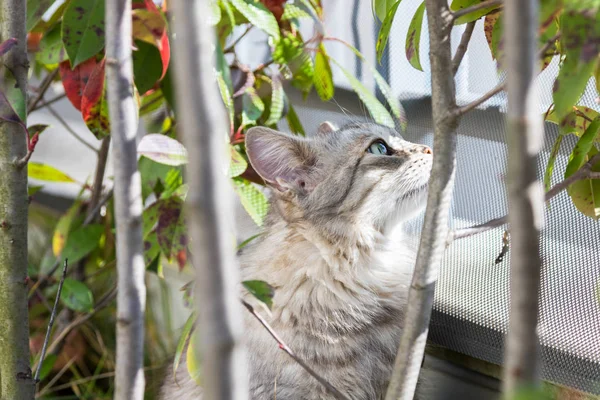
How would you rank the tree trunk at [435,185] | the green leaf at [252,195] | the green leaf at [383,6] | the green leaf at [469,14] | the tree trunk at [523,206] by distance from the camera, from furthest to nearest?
the green leaf at [252,195], the green leaf at [383,6], the green leaf at [469,14], the tree trunk at [435,185], the tree trunk at [523,206]

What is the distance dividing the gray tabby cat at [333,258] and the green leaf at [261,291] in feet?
1.82

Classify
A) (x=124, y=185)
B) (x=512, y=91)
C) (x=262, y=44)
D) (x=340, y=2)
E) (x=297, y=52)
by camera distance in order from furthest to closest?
(x=262, y=44), (x=340, y=2), (x=297, y=52), (x=124, y=185), (x=512, y=91)

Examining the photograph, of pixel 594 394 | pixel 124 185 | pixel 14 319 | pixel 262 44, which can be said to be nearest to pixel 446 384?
pixel 594 394

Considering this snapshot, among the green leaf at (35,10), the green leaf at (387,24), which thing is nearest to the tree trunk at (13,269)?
the green leaf at (35,10)

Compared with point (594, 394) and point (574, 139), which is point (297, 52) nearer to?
point (574, 139)

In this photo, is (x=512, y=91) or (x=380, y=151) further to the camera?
(x=380, y=151)

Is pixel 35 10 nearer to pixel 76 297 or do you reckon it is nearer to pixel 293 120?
pixel 76 297

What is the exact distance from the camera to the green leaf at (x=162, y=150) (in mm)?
1148

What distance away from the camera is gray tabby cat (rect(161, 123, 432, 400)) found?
1.42 metres

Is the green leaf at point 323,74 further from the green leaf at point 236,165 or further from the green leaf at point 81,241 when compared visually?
the green leaf at point 81,241

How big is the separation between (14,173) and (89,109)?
0.20 m

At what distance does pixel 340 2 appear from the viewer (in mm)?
2189

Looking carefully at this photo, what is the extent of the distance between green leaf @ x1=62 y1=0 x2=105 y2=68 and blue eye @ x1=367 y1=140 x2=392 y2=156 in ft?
2.43

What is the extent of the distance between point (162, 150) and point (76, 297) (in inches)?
26.0
